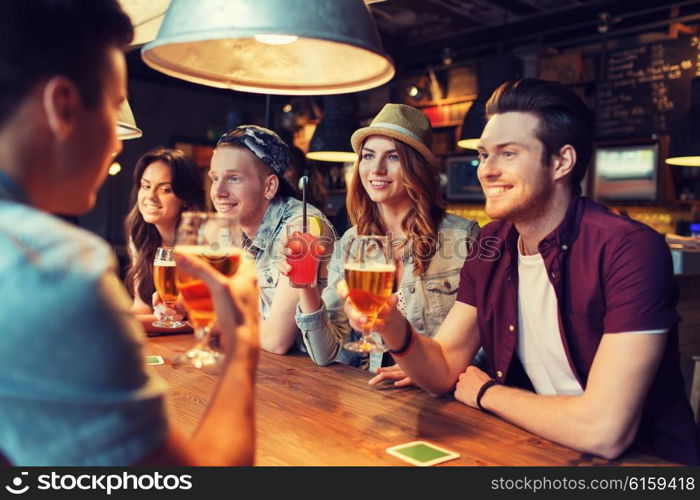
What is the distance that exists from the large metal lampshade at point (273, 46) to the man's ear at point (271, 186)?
137 centimetres

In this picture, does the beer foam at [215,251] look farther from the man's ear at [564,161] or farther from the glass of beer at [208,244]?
the man's ear at [564,161]

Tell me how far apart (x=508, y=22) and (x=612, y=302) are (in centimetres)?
580

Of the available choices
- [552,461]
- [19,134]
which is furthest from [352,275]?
[19,134]

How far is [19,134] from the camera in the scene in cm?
74

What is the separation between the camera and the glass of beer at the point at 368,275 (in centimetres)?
145

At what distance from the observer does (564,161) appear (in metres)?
1.90

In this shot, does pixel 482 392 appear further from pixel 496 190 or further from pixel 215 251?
pixel 215 251

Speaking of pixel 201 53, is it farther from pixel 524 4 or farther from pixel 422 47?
pixel 422 47

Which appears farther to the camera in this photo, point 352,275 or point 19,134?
point 352,275

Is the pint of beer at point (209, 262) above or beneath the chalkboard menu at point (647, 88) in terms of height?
beneath

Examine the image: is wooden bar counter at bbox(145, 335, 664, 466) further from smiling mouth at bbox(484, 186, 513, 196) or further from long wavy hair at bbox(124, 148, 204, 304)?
long wavy hair at bbox(124, 148, 204, 304)

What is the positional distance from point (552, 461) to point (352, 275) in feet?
1.92

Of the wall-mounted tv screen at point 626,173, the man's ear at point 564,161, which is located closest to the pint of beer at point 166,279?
the man's ear at point 564,161

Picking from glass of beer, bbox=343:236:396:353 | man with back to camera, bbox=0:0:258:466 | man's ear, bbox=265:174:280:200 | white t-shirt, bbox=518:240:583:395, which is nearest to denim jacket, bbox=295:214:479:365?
man's ear, bbox=265:174:280:200
